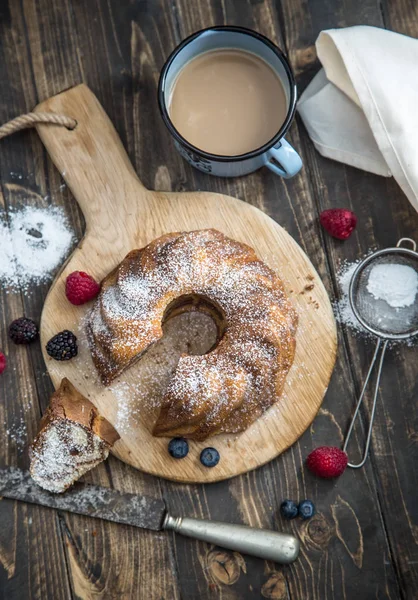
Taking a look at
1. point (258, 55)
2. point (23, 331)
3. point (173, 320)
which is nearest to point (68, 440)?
point (23, 331)

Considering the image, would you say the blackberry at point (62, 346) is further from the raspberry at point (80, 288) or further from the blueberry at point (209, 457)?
the blueberry at point (209, 457)

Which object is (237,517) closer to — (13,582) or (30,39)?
(13,582)

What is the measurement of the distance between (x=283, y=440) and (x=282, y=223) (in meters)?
0.87

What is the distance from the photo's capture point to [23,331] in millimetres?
2537

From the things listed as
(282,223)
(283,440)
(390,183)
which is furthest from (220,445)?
(390,183)

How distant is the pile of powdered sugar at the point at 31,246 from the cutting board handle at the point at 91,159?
0.15 metres

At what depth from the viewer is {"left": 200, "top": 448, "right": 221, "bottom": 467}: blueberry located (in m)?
2.44

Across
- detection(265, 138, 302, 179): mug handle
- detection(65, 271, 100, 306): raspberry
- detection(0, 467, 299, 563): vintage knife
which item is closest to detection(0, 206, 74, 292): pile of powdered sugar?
detection(65, 271, 100, 306): raspberry

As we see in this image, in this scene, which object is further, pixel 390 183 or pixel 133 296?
pixel 390 183

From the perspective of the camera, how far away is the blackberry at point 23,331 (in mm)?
2537

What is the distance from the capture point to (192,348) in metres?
2.53

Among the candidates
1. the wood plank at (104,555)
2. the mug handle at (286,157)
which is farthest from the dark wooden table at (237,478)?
the mug handle at (286,157)

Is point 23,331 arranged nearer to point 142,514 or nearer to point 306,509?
point 142,514

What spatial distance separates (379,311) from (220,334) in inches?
25.4
